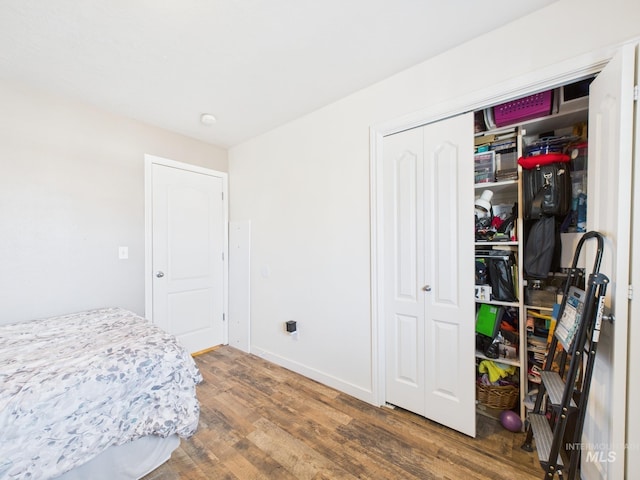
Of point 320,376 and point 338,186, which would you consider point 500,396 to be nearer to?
point 320,376

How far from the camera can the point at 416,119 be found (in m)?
1.82

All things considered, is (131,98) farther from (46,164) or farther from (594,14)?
(594,14)

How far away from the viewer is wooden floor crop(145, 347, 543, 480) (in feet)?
4.72

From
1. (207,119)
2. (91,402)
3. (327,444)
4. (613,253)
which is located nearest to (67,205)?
(207,119)

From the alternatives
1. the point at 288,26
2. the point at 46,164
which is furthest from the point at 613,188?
the point at 46,164

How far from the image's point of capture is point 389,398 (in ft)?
6.62

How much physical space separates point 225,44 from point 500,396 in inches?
119

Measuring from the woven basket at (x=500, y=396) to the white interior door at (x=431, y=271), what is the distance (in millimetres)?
359

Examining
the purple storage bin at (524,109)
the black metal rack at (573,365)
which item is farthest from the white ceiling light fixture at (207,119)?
the black metal rack at (573,365)

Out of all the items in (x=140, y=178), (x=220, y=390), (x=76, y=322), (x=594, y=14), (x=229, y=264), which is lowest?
(x=220, y=390)

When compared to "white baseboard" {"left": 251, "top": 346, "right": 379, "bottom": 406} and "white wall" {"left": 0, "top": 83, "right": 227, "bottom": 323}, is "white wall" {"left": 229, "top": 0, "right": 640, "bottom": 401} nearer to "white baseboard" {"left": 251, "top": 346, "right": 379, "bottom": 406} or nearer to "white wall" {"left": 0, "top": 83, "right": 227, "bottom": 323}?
"white baseboard" {"left": 251, "top": 346, "right": 379, "bottom": 406}

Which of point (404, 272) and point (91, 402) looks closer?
point (91, 402)

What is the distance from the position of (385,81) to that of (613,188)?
4.98 ft

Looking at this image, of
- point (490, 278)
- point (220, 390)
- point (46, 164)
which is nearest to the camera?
point (490, 278)
